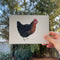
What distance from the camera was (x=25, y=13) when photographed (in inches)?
26.0

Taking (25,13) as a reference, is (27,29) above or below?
below

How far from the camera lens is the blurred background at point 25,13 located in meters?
0.67

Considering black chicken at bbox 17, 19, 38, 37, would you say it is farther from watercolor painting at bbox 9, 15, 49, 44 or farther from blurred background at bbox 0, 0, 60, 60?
blurred background at bbox 0, 0, 60, 60

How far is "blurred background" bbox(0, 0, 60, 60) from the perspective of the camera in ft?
2.19

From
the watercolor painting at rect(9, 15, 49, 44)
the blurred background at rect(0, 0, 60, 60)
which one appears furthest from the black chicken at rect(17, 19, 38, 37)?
the blurred background at rect(0, 0, 60, 60)

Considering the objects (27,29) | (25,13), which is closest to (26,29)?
(27,29)

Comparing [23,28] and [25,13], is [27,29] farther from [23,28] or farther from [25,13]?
[25,13]

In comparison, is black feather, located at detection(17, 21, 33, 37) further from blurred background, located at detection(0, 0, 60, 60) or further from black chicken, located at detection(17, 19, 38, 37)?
blurred background, located at detection(0, 0, 60, 60)

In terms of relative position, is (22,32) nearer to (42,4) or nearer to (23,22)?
(23,22)

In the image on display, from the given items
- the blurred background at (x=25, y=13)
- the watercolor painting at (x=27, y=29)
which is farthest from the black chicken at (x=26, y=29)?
the blurred background at (x=25, y=13)

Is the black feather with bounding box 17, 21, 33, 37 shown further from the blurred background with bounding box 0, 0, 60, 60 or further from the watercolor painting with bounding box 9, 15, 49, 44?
the blurred background with bounding box 0, 0, 60, 60

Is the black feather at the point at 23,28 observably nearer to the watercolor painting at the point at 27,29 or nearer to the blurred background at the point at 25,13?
the watercolor painting at the point at 27,29

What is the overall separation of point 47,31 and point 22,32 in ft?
0.59

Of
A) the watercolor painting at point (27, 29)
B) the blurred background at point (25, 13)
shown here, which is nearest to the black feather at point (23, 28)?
the watercolor painting at point (27, 29)
